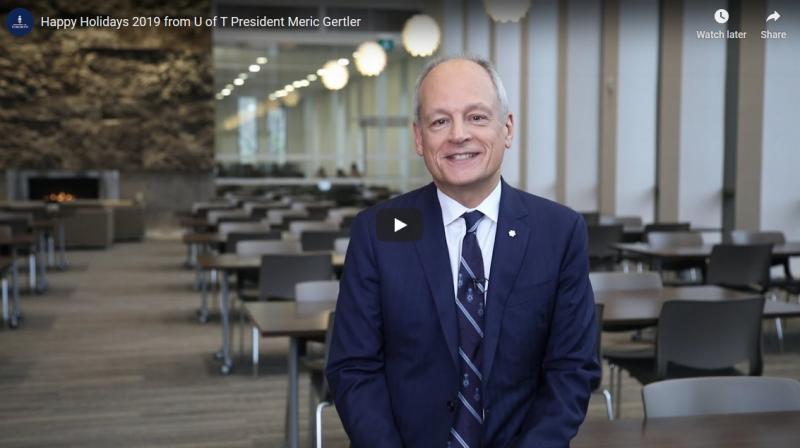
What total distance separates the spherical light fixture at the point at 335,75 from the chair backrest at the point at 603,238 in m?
9.11

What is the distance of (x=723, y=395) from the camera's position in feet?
8.81

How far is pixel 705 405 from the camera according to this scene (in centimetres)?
266

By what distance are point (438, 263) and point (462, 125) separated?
255mm

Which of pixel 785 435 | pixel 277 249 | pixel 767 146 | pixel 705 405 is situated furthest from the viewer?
pixel 767 146

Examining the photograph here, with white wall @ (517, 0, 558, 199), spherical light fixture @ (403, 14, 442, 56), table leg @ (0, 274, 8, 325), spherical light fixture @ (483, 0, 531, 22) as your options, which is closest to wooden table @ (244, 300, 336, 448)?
→ table leg @ (0, 274, 8, 325)

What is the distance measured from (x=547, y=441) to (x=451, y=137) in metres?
0.57

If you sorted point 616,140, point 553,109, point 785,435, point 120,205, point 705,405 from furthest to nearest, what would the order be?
1. point 120,205
2. point 553,109
3. point 616,140
4. point 705,405
5. point 785,435

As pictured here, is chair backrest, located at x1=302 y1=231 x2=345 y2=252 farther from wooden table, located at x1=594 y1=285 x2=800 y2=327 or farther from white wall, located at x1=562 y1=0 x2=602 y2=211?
white wall, located at x1=562 y1=0 x2=602 y2=211

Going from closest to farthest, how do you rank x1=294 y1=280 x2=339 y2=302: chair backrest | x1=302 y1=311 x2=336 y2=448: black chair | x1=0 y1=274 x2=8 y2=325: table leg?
x1=302 y1=311 x2=336 y2=448: black chair < x1=294 y1=280 x2=339 y2=302: chair backrest < x1=0 y1=274 x2=8 y2=325: table leg

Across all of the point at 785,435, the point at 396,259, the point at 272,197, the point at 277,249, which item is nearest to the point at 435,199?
the point at 396,259

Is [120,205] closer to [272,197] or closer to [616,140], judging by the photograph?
[272,197]

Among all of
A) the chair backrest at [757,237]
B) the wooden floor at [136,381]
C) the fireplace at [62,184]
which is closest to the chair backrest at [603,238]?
the chair backrest at [757,237]

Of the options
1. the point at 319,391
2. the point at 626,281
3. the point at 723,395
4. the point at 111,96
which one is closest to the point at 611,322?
the point at 626,281

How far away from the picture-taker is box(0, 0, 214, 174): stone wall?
17547mm
